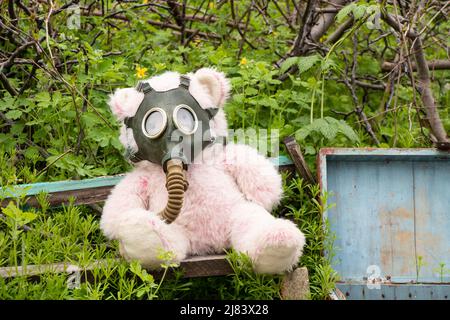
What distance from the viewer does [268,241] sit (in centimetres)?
224

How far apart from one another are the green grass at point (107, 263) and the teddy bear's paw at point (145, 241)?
0.04m

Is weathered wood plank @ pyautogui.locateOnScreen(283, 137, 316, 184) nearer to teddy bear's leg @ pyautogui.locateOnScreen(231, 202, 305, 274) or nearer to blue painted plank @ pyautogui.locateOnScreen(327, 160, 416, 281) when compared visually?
blue painted plank @ pyautogui.locateOnScreen(327, 160, 416, 281)

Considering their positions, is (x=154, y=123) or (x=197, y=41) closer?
(x=154, y=123)

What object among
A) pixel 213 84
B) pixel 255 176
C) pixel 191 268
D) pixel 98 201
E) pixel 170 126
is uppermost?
pixel 213 84

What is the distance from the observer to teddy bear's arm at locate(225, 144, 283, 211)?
8.60ft

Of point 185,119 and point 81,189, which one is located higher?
point 185,119

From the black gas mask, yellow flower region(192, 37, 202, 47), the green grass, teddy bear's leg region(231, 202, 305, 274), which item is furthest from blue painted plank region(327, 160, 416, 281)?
yellow flower region(192, 37, 202, 47)

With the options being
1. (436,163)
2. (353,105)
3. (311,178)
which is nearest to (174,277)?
(311,178)

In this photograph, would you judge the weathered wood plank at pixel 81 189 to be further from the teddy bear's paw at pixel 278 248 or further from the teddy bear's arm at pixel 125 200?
the teddy bear's paw at pixel 278 248

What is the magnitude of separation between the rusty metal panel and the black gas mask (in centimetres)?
55

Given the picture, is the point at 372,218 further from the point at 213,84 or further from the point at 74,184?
the point at 74,184

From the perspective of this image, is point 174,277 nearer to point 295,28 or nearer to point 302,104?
point 302,104

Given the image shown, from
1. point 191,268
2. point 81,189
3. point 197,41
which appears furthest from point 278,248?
point 197,41

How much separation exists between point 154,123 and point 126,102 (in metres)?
0.16
